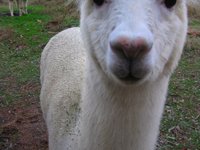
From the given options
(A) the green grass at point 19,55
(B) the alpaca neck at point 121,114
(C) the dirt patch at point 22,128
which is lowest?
(A) the green grass at point 19,55

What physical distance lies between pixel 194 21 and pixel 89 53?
8.96 m

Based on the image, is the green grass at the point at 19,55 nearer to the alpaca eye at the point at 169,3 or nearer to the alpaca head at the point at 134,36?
the alpaca head at the point at 134,36

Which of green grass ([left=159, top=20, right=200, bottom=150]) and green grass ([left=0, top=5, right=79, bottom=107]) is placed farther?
green grass ([left=0, top=5, right=79, bottom=107])

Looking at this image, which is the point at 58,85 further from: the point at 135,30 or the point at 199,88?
the point at 199,88

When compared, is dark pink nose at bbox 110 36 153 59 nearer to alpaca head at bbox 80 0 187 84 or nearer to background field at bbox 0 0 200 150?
alpaca head at bbox 80 0 187 84

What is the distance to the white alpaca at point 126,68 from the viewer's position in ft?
5.17

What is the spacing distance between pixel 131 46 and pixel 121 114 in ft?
1.93

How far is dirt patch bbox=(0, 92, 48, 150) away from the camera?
3967mm

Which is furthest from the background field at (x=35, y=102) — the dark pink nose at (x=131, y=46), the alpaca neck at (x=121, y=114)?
the dark pink nose at (x=131, y=46)

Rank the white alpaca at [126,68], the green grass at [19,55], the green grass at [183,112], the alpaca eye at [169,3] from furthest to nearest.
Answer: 1. the green grass at [19,55]
2. the green grass at [183,112]
3. the alpaca eye at [169,3]
4. the white alpaca at [126,68]

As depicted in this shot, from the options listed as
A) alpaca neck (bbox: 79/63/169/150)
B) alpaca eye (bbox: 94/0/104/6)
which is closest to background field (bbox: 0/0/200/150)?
alpaca eye (bbox: 94/0/104/6)

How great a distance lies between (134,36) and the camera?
1.48m

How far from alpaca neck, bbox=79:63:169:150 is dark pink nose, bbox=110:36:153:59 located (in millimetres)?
394

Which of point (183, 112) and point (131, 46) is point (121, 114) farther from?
point (183, 112)
